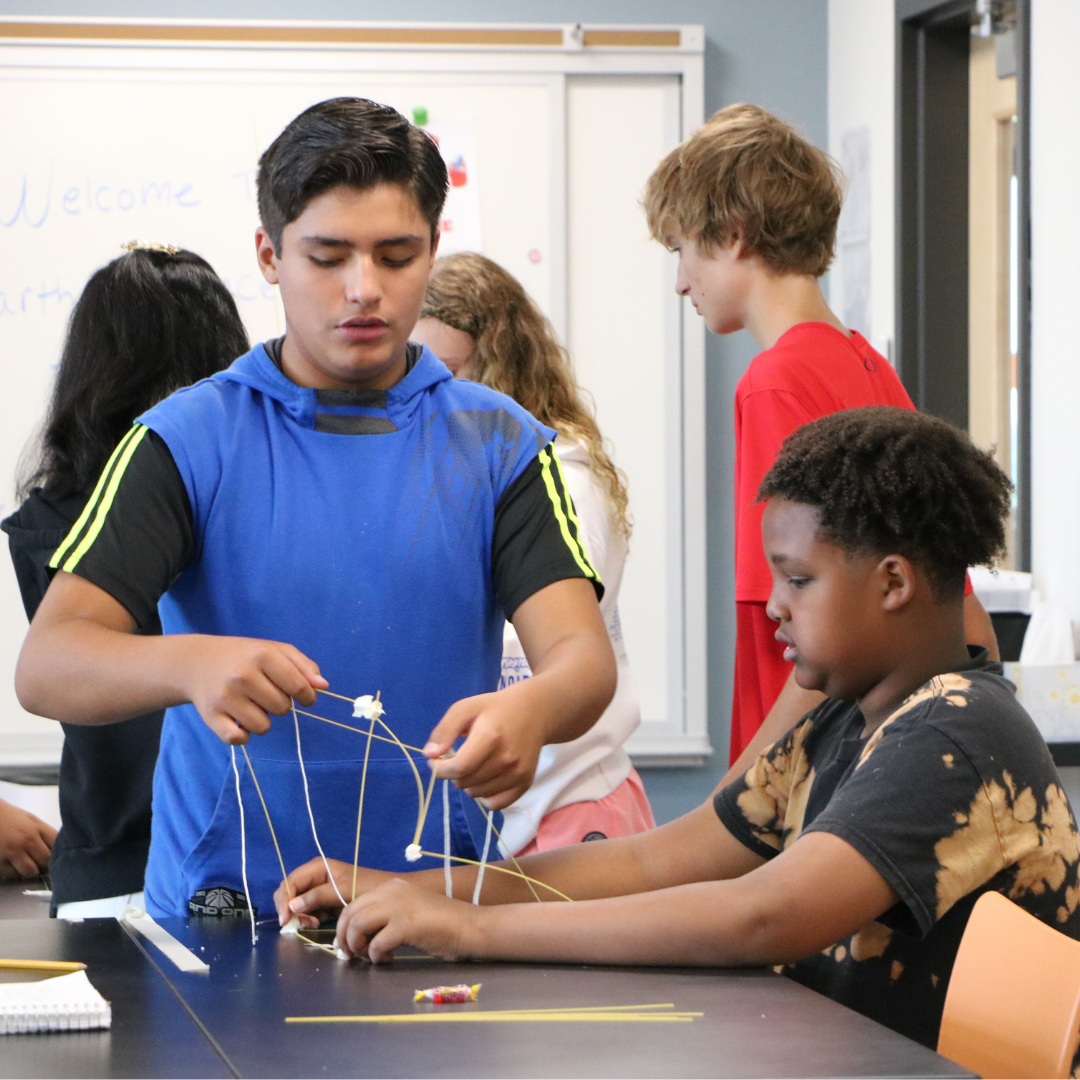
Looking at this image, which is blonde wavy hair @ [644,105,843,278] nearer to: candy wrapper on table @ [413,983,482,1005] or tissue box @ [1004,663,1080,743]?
tissue box @ [1004,663,1080,743]

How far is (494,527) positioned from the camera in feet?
4.46

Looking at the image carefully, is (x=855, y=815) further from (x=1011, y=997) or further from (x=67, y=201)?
(x=67, y=201)

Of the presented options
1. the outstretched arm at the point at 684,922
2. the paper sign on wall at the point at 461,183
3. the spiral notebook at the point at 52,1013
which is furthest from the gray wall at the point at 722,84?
the spiral notebook at the point at 52,1013

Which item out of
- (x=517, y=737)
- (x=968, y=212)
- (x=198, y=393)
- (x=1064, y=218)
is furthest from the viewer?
(x=968, y=212)

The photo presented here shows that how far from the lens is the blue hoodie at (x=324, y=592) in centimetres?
129

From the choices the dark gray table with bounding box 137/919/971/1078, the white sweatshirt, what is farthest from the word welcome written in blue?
the dark gray table with bounding box 137/919/971/1078

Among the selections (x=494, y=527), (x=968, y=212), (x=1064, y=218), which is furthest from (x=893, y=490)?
(x=968, y=212)

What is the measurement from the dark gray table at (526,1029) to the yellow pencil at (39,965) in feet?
0.23

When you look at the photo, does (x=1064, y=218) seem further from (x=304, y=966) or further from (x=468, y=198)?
(x=304, y=966)

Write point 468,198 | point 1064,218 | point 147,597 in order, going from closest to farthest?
point 147,597
point 1064,218
point 468,198

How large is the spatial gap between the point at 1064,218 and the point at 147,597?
1982 mm

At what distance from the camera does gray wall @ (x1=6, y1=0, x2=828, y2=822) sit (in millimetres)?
3469

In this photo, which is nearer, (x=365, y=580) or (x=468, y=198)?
(x=365, y=580)

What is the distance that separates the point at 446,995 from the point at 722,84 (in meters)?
2.92
